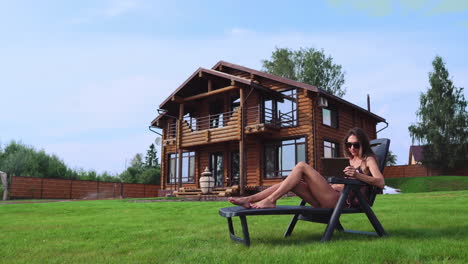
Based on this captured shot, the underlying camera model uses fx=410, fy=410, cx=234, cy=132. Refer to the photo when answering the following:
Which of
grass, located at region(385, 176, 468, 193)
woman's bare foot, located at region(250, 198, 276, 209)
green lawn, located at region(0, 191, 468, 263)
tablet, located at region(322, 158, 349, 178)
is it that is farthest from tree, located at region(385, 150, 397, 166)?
woman's bare foot, located at region(250, 198, 276, 209)

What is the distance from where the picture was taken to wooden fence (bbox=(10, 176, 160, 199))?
2569 cm

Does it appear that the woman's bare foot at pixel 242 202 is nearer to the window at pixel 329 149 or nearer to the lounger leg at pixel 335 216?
the lounger leg at pixel 335 216

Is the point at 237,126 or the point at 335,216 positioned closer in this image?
the point at 335,216

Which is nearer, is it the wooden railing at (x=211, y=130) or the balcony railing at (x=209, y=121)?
the wooden railing at (x=211, y=130)

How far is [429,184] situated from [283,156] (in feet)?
35.8

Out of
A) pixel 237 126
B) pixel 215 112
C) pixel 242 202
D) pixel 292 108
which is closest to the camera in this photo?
pixel 242 202

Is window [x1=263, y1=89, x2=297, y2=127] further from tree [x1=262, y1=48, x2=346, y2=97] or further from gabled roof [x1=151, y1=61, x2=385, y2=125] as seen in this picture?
tree [x1=262, y1=48, x2=346, y2=97]

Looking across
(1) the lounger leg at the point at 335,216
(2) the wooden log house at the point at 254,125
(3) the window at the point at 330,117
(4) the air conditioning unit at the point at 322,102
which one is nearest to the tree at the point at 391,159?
(2) the wooden log house at the point at 254,125

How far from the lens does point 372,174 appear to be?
4242 millimetres

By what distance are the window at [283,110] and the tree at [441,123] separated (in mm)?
15730

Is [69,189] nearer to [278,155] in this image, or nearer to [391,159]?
[278,155]

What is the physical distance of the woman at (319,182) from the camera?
4.06 meters

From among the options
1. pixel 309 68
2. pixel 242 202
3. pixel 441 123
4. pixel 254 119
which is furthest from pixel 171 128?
pixel 242 202

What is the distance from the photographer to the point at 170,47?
1212 cm
